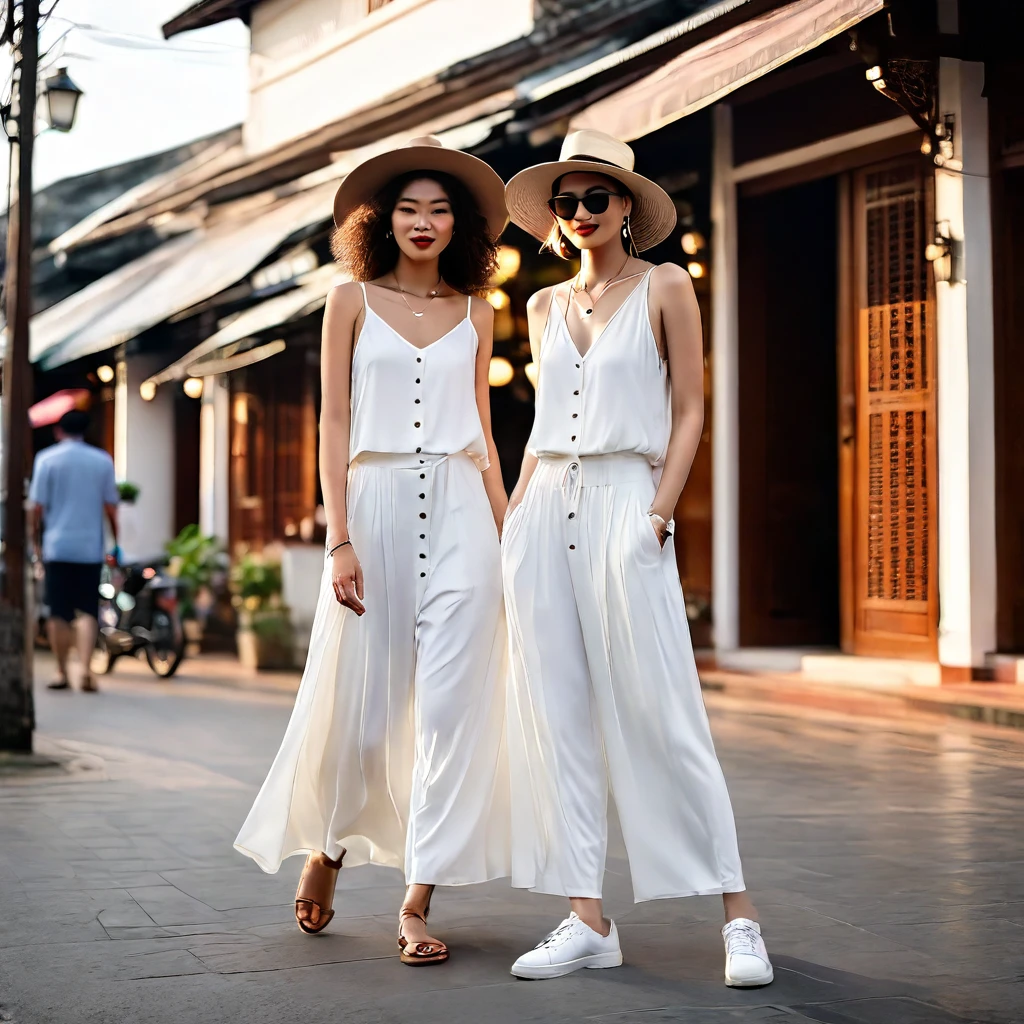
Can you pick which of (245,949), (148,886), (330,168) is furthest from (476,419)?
(330,168)

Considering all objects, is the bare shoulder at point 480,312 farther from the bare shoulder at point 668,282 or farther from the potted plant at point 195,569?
the potted plant at point 195,569

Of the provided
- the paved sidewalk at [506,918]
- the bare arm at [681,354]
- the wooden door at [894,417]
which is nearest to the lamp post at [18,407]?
the paved sidewalk at [506,918]

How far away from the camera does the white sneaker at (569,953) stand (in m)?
3.97

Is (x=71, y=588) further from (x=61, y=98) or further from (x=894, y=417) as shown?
(x=894, y=417)

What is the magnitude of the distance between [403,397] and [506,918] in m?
1.53

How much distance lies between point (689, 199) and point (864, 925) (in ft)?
29.1

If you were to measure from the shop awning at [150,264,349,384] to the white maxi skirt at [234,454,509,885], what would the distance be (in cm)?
845

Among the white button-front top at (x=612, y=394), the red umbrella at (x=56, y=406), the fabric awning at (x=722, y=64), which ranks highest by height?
the fabric awning at (x=722, y=64)

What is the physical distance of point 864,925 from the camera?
4.52 m

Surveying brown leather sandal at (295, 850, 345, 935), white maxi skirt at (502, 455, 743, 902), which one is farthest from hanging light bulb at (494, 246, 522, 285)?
brown leather sandal at (295, 850, 345, 935)

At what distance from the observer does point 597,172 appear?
441 cm

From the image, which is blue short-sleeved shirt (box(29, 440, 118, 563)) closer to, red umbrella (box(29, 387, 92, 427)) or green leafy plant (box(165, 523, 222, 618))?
green leafy plant (box(165, 523, 222, 618))

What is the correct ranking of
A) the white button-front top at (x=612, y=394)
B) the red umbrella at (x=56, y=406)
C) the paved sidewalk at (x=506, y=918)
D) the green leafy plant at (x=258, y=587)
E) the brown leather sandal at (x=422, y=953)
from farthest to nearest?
the red umbrella at (x=56, y=406), the green leafy plant at (x=258, y=587), the white button-front top at (x=612, y=394), the brown leather sandal at (x=422, y=953), the paved sidewalk at (x=506, y=918)

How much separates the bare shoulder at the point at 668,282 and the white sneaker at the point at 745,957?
1.61 m
